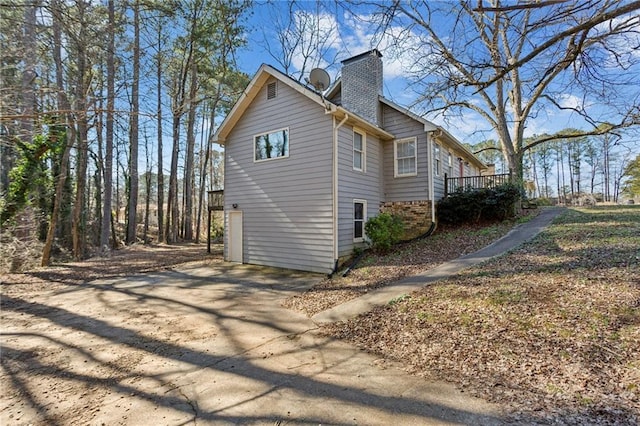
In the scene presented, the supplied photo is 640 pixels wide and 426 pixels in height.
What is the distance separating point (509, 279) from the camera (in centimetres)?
516

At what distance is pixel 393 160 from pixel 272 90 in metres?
5.09

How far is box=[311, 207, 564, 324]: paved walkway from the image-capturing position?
5188 millimetres

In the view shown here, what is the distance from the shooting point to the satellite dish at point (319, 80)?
825 cm

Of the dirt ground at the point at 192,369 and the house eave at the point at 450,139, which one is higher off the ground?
the house eave at the point at 450,139

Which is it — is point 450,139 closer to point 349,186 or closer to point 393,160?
point 393,160

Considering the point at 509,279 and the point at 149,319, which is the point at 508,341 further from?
the point at 149,319

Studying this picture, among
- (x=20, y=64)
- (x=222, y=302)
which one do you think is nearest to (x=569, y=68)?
(x=222, y=302)

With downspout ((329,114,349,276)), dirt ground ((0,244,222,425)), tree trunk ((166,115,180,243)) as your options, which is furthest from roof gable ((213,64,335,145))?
tree trunk ((166,115,180,243))

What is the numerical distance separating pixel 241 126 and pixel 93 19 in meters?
5.89

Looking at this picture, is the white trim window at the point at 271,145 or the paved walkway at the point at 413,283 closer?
the paved walkway at the point at 413,283

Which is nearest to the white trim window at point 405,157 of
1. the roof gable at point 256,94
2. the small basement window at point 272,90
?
the roof gable at point 256,94

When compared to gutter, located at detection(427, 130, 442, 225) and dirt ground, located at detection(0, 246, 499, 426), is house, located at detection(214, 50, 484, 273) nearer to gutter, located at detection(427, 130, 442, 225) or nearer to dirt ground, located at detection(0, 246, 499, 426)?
gutter, located at detection(427, 130, 442, 225)

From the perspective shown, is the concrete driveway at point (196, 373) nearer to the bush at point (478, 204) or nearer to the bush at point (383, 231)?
the bush at point (383, 231)

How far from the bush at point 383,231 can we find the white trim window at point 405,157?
2388 millimetres
